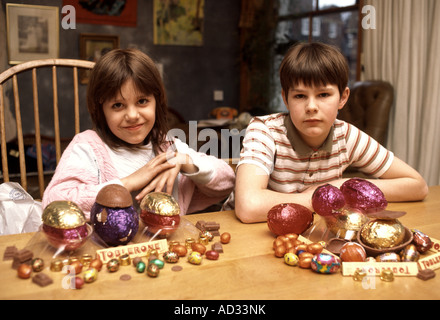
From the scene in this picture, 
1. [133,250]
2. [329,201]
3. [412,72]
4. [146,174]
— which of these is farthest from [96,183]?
[412,72]

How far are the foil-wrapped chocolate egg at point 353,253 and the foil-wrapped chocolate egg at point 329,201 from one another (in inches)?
3.8

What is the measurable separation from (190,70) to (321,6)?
148 cm

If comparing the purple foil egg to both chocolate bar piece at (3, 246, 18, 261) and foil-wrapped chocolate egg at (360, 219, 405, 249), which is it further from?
foil-wrapped chocolate egg at (360, 219, 405, 249)

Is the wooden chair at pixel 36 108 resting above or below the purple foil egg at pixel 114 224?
above

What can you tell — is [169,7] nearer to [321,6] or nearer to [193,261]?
[321,6]

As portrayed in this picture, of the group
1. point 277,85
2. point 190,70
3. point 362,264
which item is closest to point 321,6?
point 277,85

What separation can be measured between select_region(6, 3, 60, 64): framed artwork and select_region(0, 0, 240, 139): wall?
1.99 ft

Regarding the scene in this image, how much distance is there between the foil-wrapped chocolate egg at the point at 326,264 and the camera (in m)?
0.73

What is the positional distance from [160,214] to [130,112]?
0.36 metres

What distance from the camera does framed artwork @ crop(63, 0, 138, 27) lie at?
389cm

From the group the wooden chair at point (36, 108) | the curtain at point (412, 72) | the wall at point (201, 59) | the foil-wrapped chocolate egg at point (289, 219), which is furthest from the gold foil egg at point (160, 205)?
the wall at point (201, 59)

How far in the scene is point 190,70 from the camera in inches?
180

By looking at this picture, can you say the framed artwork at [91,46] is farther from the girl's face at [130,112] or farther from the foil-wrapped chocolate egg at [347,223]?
the foil-wrapped chocolate egg at [347,223]

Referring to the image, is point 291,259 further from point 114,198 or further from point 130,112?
point 130,112
